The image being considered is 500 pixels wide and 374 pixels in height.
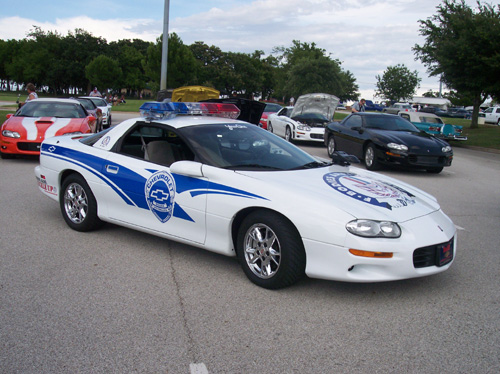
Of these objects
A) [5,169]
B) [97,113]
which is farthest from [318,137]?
[5,169]

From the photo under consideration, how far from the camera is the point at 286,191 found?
410 cm

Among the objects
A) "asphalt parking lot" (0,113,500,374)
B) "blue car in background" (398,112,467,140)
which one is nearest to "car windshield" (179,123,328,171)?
"asphalt parking lot" (0,113,500,374)

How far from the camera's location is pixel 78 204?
18.6 feet

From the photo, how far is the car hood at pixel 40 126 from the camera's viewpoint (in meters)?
10.7

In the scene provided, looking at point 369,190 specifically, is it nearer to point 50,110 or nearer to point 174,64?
point 50,110

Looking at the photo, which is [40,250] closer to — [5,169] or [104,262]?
[104,262]

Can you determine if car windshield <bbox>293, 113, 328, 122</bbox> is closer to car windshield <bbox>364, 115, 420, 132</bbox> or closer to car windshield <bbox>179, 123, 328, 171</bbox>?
car windshield <bbox>364, 115, 420, 132</bbox>

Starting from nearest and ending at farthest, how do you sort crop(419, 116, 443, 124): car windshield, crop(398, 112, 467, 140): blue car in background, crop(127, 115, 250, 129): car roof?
crop(127, 115, 250, 129): car roof → crop(398, 112, 467, 140): blue car in background → crop(419, 116, 443, 124): car windshield

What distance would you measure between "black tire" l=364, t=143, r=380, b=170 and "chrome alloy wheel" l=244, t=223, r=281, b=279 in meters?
8.19

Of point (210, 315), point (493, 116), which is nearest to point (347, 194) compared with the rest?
point (210, 315)

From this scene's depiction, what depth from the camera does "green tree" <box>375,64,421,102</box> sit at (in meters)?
76.2

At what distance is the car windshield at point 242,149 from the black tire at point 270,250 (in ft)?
2.29

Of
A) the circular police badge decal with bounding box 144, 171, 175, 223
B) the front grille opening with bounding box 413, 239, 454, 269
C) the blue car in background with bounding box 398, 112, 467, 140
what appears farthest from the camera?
the blue car in background with bounding box 398, 112, 467, 140

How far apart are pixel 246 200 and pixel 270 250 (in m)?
0.46
